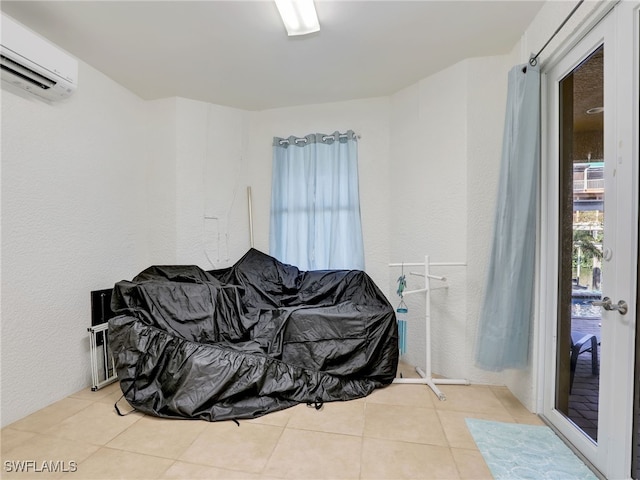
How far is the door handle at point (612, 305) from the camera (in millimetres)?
1256

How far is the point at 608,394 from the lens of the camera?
1.33m

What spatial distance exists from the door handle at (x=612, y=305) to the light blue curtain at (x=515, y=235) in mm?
464

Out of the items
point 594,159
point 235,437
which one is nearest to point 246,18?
point 594,159

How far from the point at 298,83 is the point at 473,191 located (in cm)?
179

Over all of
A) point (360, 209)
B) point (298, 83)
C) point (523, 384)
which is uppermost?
point (298, 83)

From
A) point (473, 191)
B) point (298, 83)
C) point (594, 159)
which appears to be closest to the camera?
point (594, 159)

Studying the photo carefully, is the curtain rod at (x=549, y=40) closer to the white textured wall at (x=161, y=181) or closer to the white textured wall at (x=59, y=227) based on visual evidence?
the white textured wall at (x=161, y=181)

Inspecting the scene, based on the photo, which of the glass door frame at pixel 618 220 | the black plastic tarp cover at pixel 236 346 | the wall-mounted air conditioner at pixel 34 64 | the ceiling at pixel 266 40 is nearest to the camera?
the glass door frame at pixel 618 220

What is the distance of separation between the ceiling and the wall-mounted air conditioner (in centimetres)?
21

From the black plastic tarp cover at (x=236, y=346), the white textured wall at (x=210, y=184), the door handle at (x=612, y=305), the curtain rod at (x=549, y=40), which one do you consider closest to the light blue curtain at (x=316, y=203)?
the white textured wall at (x=210, y=184)

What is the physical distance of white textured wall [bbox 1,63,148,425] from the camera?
6.07ft

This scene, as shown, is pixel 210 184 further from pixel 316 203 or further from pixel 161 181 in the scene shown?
pixel 316 203

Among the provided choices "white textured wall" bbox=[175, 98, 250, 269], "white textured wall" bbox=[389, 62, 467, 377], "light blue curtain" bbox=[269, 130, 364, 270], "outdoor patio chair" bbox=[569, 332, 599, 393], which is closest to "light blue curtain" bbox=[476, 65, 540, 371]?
"outdoor patio chair" bbox=[569, 332, 599, 393]

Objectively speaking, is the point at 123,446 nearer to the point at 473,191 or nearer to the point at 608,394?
the point at 608,394
